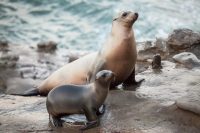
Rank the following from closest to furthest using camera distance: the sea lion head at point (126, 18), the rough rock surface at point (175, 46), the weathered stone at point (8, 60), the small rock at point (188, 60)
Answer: the sea lion head at point (126, 18)
the small rock at point (188, 60)
the rough rock surface at point (175, 46)
the weathered stone at point (8, 60)

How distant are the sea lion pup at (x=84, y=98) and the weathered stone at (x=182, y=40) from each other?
3.65m

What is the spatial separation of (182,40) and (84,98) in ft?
12.7

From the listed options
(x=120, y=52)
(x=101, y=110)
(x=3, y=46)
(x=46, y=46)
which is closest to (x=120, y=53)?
(x=120, y=52)

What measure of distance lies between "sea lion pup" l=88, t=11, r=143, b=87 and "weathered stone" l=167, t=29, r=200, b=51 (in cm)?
247

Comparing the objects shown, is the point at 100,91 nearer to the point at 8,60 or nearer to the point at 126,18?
the point at 126,18

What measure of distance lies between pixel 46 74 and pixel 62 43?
319 centimetres

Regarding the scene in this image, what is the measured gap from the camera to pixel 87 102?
4191 millimetres

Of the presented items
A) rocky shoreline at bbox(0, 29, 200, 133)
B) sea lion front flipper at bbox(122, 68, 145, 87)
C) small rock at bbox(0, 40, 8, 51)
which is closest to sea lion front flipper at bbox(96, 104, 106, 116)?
rocky shoreline at bbox(0, 29, 200, 133)

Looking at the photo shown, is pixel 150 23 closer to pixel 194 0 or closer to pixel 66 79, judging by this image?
pixel 194 0

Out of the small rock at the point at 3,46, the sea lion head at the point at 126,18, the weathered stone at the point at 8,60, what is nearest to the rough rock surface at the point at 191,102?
the sea lion head at the point at 126,18

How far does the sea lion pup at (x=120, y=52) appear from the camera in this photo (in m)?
5.29

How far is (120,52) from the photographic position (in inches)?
208

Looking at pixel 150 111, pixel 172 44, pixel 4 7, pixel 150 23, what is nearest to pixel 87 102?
pixel 150 111

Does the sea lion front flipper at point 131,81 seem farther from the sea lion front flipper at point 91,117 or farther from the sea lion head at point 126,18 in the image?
the sea lion front flipper at point 91,117
